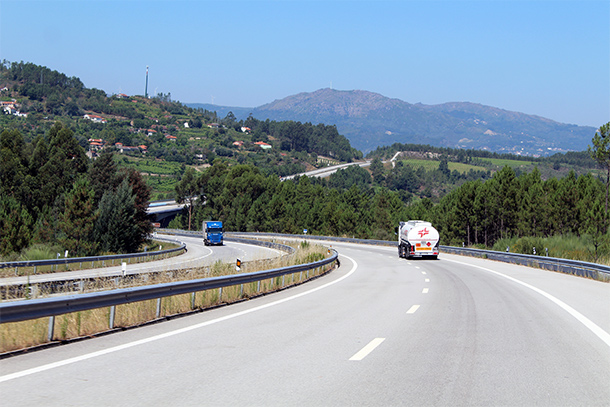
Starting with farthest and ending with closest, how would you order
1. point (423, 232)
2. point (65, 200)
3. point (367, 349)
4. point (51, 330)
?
point (65, 200) < point (423, 232) < point (51, 330) < point (367, 349)

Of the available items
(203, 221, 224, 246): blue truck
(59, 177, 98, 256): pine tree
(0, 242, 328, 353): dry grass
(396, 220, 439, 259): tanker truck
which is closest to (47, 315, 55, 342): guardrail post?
(0, 242, 328, 353): dry grass

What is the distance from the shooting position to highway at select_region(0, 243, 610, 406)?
20.8 feet

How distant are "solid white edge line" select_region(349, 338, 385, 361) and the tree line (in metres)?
49.8

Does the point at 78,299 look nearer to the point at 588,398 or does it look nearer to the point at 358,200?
the point at 588,398

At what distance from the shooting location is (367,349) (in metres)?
9.02

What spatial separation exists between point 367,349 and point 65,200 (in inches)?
2351

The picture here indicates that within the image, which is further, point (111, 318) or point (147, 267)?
point (147, 267)

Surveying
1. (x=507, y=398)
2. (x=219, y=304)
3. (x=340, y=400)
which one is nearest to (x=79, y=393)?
(x=340, y=400)

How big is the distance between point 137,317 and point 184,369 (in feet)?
14.5

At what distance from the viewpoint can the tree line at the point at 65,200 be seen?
61.7 metres

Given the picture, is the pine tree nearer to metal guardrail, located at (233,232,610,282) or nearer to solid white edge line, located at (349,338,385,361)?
metal guardrail, located at (233,232,610,282)

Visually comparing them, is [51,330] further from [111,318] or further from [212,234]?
[212,234]

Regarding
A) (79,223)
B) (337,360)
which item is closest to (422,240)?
(337,360)

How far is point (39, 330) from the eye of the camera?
9789mm
